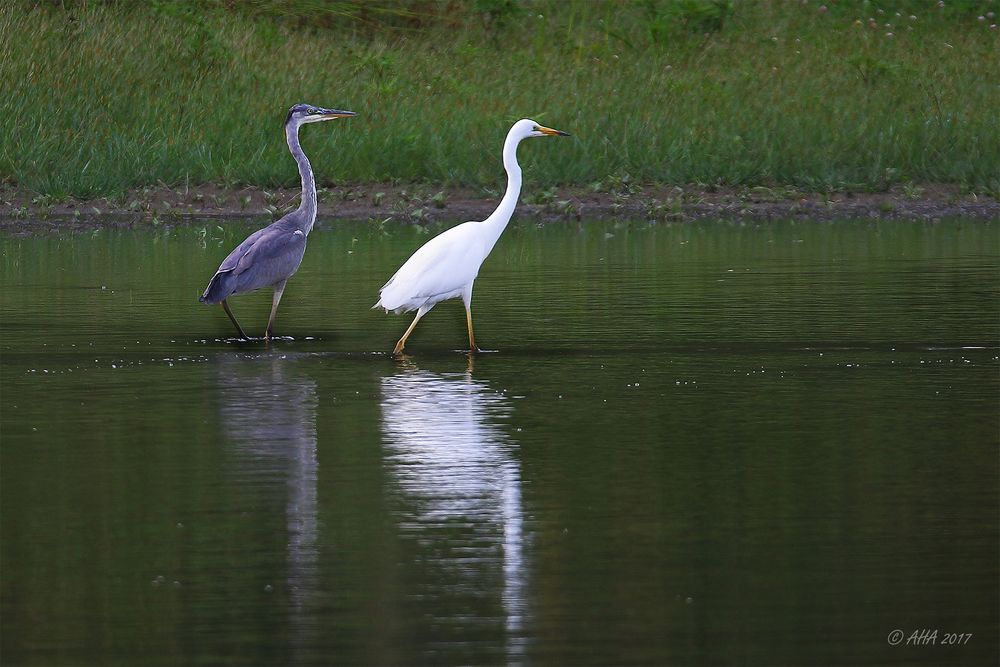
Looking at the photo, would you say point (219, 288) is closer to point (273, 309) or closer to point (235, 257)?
point (235, 257)

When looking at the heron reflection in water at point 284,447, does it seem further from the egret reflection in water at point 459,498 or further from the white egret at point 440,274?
the white egret at point 440,274

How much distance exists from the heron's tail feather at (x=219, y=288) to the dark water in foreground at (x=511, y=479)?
0.32 meters

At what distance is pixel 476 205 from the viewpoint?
2131 cm

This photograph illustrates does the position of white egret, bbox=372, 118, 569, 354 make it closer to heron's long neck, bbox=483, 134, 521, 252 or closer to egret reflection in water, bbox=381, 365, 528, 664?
heron's long neck, bbox=483, 134, 521, 252

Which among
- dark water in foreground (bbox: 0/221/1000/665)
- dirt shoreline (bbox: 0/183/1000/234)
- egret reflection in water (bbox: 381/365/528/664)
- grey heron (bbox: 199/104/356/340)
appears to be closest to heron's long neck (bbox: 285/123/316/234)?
grey heron (bbox: 199/104/356/340)

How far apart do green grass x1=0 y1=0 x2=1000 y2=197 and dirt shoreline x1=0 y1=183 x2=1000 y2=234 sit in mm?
240

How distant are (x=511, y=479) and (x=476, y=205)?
13.8 m

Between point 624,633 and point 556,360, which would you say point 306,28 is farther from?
point 624,633

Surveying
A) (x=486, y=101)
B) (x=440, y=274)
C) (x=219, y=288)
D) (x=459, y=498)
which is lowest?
(x=459, y=498)

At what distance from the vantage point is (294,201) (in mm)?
20922

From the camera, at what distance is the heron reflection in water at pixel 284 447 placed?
616 cm

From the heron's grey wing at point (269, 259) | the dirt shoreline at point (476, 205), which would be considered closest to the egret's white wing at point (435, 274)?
the heron's grey wing at point (269, 259)

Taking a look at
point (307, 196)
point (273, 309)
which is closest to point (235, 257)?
point (273, 309)

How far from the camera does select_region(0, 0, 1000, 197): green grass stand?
21.9 m
